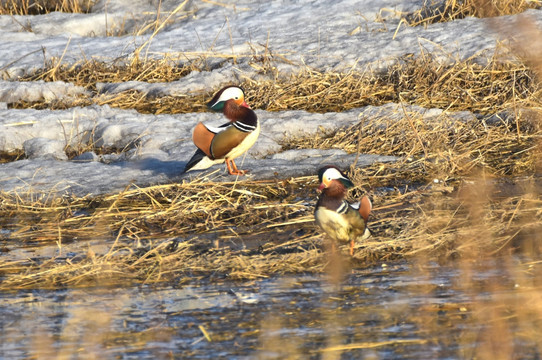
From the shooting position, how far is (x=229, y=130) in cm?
597

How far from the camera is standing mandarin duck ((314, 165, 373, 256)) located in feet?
14.3

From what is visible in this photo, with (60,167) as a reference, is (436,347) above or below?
above

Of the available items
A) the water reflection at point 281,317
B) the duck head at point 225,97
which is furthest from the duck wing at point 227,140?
the water reflection at point 281,317

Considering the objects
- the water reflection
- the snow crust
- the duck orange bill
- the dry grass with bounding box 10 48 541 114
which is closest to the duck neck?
the duck orange bill

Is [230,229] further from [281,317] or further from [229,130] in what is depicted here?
[281,317]

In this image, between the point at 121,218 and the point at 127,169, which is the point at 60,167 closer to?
the point at 127,169

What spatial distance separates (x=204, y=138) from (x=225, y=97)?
36 centimetres

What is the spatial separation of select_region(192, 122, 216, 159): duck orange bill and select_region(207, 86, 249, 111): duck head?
7.6 inches

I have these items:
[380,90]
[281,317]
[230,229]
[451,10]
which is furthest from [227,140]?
[451,10]

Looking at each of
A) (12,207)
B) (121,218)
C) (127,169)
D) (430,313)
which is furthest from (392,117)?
(430,313)

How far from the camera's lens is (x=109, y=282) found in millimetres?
4277

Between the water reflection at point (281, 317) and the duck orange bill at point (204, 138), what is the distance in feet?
6.79

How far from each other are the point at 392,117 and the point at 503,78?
1.55m

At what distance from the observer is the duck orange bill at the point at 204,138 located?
6.05m
